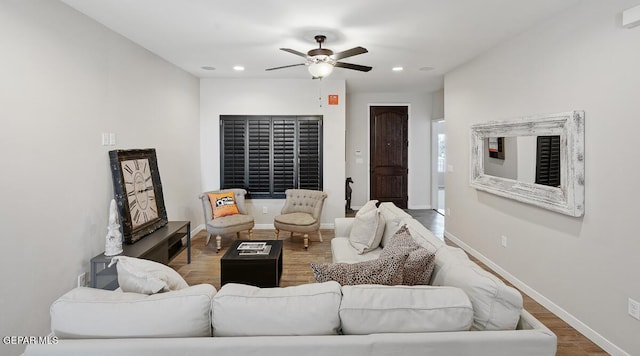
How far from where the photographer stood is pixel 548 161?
3.01 m

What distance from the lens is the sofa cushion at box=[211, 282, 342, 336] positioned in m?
1.36

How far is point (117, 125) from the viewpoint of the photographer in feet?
11.6

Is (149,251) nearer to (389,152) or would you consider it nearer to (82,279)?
(82,279)

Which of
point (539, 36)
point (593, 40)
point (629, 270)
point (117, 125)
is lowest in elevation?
point (629, 270)

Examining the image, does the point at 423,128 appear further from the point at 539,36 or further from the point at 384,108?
the point at 539,36

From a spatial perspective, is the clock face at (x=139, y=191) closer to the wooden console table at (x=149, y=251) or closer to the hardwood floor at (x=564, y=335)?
the wooden console table at (x=149, y=251)

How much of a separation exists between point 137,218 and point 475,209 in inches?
163

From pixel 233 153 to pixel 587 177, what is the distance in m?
4.90

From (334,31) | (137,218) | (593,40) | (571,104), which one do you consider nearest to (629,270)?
(571,104)

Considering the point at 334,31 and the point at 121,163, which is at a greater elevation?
the point at 334,31

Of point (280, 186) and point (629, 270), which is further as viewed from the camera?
point (280, 186)

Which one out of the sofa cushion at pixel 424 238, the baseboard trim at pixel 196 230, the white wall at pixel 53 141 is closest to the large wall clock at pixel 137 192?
the white wall at pixel 53 141

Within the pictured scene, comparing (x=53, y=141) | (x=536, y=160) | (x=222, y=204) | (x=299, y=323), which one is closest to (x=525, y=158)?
(x=536, y=160)

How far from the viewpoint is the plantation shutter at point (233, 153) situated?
587 cm
